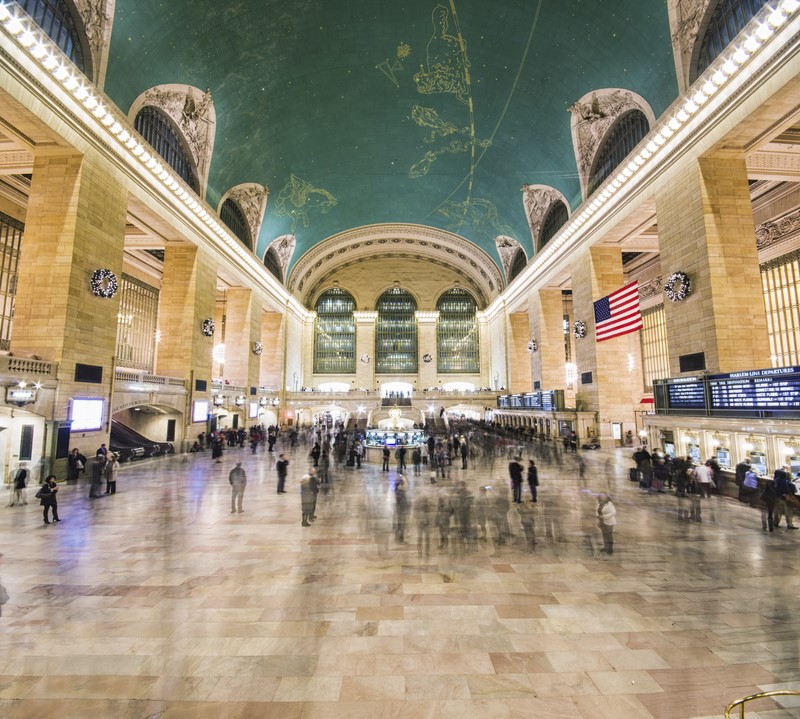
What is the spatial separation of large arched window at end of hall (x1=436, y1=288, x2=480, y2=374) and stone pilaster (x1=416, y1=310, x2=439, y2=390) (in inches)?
26.8

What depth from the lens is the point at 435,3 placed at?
15312mm

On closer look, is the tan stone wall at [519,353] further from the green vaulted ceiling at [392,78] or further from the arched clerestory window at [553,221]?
the green vaulted ceiling at [392,78]

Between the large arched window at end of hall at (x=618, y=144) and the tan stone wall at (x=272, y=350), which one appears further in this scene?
the tan stone wall at (x=272, y=350)

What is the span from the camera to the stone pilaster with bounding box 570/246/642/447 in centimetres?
1897

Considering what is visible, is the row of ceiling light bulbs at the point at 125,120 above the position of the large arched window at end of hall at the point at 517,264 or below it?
below

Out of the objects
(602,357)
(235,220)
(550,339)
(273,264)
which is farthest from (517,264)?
(235,220)

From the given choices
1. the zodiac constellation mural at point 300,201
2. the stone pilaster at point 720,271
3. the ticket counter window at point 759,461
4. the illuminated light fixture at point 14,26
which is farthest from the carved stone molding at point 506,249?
the illuminated light fixture at point 14,26

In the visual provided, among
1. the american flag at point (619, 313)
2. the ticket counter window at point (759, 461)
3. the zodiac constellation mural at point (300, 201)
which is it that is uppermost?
the zodiac constellation mural at point (300, 201)

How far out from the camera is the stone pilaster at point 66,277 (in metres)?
11.6

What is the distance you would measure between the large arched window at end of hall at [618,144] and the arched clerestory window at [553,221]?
314 centimetres

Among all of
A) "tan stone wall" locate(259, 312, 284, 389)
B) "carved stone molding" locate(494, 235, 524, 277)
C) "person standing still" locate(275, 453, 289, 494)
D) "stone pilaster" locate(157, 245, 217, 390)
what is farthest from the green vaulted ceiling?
"person standing still" locate(275, 453, 289, 494)

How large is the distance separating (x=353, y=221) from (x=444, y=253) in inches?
399

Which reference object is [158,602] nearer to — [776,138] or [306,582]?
[306,582]

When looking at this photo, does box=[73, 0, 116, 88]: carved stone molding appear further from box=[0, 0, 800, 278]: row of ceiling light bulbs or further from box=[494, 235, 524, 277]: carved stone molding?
box=[494, 235, 524, 277]: carved stone molding
